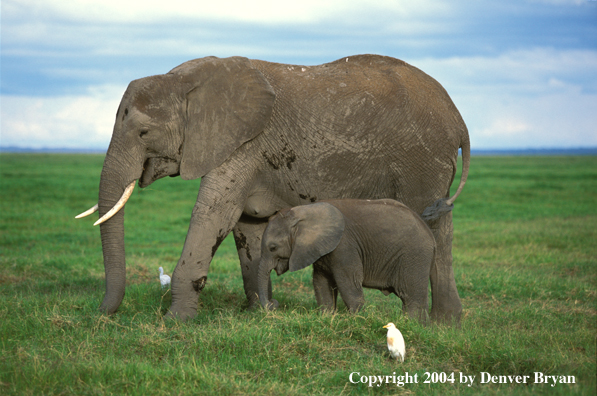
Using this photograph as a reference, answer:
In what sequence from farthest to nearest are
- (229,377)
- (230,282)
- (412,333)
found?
(230,282), (412,333), (229,377)

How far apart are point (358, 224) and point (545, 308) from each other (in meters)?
3.28

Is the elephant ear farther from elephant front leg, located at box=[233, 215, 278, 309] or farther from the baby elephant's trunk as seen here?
the baby elephant's trunk

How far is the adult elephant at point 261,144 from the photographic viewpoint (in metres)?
6.20

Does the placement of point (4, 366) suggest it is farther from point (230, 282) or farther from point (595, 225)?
point (595, 225)

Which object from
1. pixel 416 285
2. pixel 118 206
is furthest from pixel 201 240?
pixel 416 285

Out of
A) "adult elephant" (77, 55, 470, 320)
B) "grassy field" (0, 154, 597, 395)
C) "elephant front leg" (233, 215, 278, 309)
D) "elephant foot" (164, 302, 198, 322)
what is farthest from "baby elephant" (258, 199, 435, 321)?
"elephant front leg" (233, 215, 278, 309)

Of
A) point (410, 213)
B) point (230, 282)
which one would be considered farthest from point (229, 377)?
point (230, 282)

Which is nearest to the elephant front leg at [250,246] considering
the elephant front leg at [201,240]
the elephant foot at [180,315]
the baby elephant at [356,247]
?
the elephant front leg at [201,240]

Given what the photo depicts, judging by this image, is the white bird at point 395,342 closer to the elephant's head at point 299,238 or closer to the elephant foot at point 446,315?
the elephant's head at point 299,238

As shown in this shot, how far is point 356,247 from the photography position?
232 inches

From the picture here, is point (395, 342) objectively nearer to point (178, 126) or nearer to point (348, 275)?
point (348, 275)

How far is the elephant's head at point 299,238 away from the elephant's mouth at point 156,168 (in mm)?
1326

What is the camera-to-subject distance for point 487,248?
13156mm

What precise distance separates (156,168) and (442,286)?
328 centimetres
